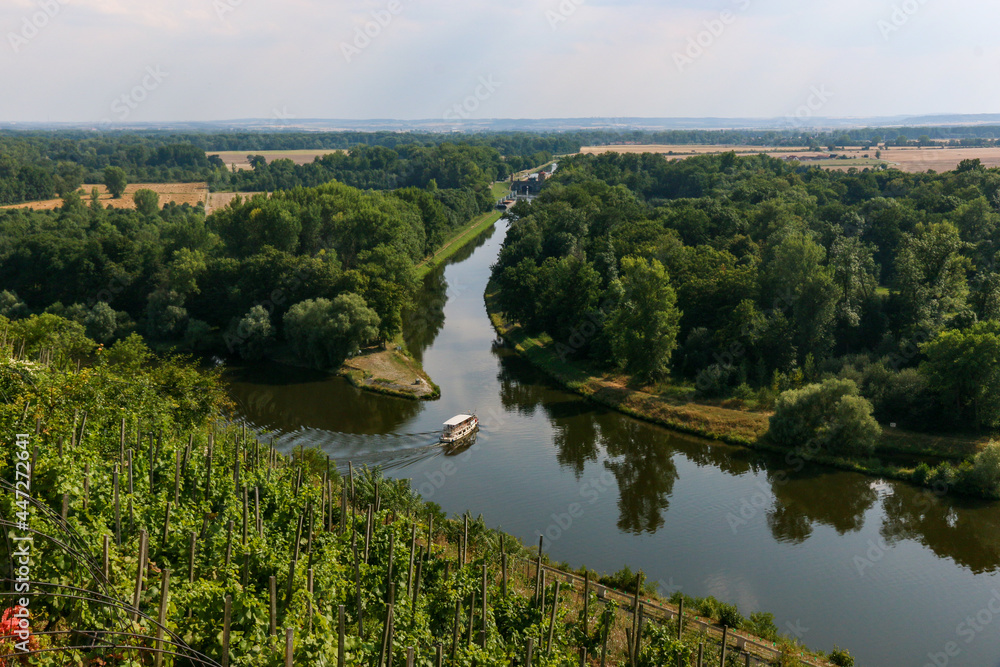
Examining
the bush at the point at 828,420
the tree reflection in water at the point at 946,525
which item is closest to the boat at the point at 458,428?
the bush at the point at 828,420

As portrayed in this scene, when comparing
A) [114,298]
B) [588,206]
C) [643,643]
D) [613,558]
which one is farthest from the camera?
[588,206]

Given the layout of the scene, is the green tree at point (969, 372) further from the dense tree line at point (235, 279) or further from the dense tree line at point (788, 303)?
the dense tree line at point (235, 279)

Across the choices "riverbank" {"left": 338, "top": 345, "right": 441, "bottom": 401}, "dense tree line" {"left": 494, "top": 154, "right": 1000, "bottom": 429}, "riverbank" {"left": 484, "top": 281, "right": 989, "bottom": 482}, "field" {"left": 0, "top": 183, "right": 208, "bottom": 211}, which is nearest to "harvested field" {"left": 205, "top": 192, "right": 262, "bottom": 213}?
"field" {"left": 0, "top": 183, "right": 208, "bottom": 211}

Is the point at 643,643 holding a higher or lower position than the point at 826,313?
lower

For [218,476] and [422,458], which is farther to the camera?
[422,458]

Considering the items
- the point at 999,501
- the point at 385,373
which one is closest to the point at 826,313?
the point at 999,501

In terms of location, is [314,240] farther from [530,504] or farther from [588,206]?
[530,504]
